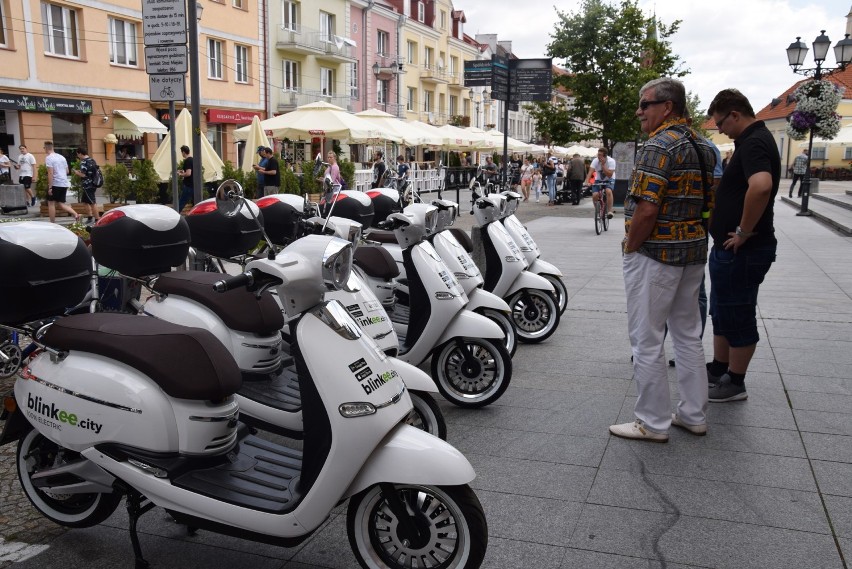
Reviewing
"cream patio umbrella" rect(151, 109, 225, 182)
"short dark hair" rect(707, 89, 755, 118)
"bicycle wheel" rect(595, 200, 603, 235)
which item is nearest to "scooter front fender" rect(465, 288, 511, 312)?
"short dark hair" rect(707, 89, 755, 118)

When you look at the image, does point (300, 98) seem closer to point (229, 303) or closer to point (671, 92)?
point (229, 303)

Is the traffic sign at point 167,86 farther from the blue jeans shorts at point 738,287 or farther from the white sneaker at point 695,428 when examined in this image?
the white sneaker at point 695,428

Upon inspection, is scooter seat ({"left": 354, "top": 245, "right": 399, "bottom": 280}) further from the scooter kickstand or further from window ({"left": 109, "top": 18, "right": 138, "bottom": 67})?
window ({"left": 109, "top": 18, "right": 138, "bottom": 67})

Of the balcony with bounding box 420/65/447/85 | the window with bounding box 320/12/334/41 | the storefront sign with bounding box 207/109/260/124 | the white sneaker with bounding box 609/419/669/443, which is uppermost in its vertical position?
the window with bounding box 320/12/334/41

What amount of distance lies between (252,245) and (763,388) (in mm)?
3629

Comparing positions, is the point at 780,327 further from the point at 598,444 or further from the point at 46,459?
the point at 46,459

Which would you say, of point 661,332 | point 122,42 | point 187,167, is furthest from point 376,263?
point 122,42

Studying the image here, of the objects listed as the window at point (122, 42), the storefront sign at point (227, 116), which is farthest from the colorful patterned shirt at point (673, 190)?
the storefront sign at point (227, 116)

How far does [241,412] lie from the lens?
4.02m

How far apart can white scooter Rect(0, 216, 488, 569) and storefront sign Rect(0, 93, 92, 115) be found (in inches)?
901

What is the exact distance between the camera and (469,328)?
5000 mm

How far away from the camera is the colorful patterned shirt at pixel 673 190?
4078 millimetres

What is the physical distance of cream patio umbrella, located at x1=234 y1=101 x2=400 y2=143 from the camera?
20.0 m

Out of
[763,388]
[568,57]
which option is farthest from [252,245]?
[568,57]
